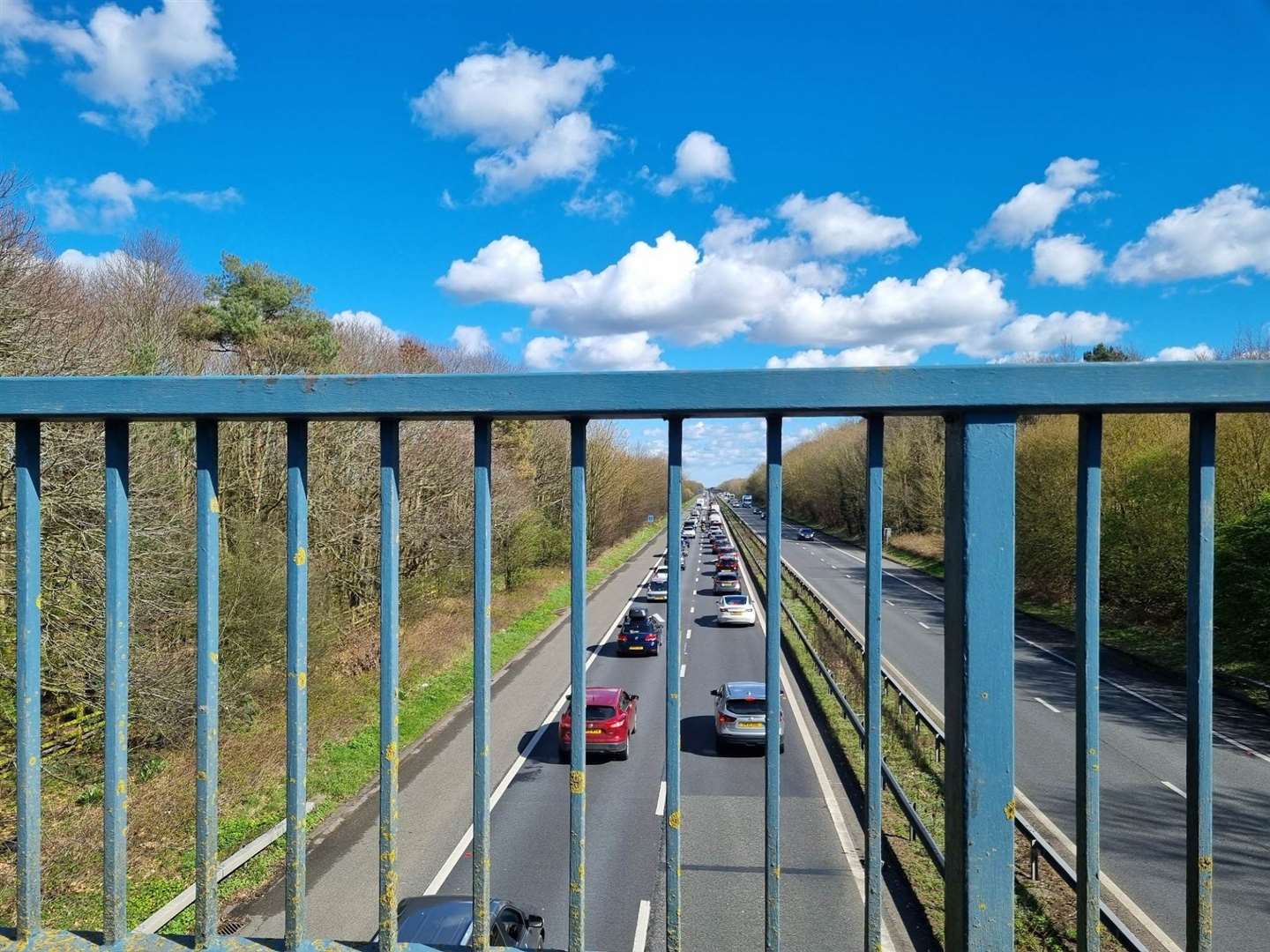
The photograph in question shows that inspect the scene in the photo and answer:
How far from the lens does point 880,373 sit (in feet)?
5.09

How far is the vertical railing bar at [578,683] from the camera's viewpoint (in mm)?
1630

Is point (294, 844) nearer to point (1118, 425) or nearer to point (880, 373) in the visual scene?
point (880, 373)

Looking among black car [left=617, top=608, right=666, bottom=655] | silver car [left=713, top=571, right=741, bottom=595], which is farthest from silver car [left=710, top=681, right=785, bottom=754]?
silver car [left=713, top=571, right=741, bottom=595]

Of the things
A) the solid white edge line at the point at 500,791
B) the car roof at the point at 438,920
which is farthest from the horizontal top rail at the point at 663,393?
the car roof at the point at 438,920

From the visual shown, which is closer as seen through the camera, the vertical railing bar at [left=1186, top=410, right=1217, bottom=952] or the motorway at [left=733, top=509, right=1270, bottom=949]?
the vertical railing bar at [left=1186, top=410, right=1217, bottom=952]

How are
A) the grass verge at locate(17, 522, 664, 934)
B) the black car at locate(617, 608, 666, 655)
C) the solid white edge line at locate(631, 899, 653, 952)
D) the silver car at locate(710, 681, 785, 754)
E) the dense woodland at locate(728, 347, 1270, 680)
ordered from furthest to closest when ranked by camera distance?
1. the black car at locate(617, 608, 666, 655)
2. the dense woodland at locate(728, 347, 1270, 680)
3. the silver car at locate(710, 681, 785, 754)
4. the grass verge at locate(17, 522, 664, 934)
5. the solid white edge line at locate(631, 899, 653, 952)

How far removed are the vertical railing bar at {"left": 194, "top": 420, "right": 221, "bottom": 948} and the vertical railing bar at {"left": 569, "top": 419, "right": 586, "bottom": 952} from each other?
79 cm

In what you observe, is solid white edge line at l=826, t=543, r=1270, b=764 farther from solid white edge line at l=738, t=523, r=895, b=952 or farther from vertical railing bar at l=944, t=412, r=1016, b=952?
vertical railing bar at l=944, t=412, r=1016, b=952

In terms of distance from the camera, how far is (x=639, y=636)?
20.0 meters

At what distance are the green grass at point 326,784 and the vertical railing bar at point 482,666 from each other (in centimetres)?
204

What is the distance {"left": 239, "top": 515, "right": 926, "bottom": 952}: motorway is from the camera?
26.6 ft

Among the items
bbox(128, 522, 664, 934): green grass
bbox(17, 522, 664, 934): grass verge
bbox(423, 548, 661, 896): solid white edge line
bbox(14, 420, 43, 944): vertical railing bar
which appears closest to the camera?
bbox(14, 420, 43, 944): vertical railing bar

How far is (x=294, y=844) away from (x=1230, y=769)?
1471cm

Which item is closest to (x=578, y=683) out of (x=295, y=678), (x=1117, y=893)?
(x=295, y=678)
